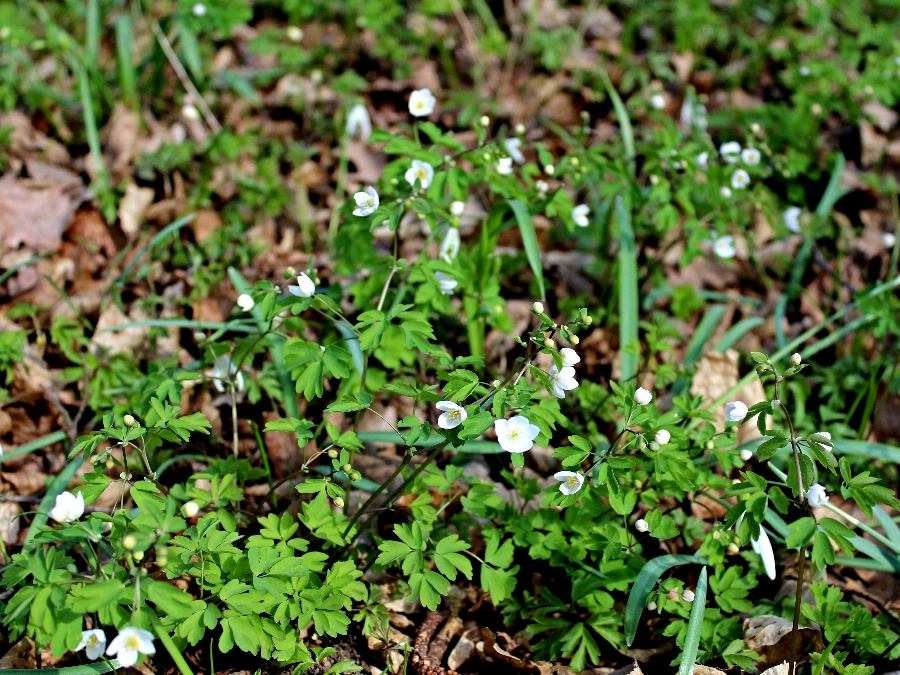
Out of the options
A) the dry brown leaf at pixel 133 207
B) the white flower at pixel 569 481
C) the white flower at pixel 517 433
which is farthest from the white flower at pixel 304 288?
the dry brown leaf at pixel 133 207

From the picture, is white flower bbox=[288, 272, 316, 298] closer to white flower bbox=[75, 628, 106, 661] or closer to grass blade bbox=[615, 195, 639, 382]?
white flower bbox=[75, 628, 106, 661]

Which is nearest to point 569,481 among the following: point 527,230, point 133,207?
Answer: point 527,230

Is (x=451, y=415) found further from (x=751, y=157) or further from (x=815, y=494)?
(x=751, y=157)

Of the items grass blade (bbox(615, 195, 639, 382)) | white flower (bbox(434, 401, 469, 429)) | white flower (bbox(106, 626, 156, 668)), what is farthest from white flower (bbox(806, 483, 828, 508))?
white flower (bbox(106, 626, 156, 668))

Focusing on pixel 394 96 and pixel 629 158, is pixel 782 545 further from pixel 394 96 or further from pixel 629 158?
pixel 394 96

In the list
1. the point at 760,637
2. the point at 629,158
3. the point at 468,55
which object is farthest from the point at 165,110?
the point at 760,637

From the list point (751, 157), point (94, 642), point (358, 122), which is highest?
point (751, 157)
